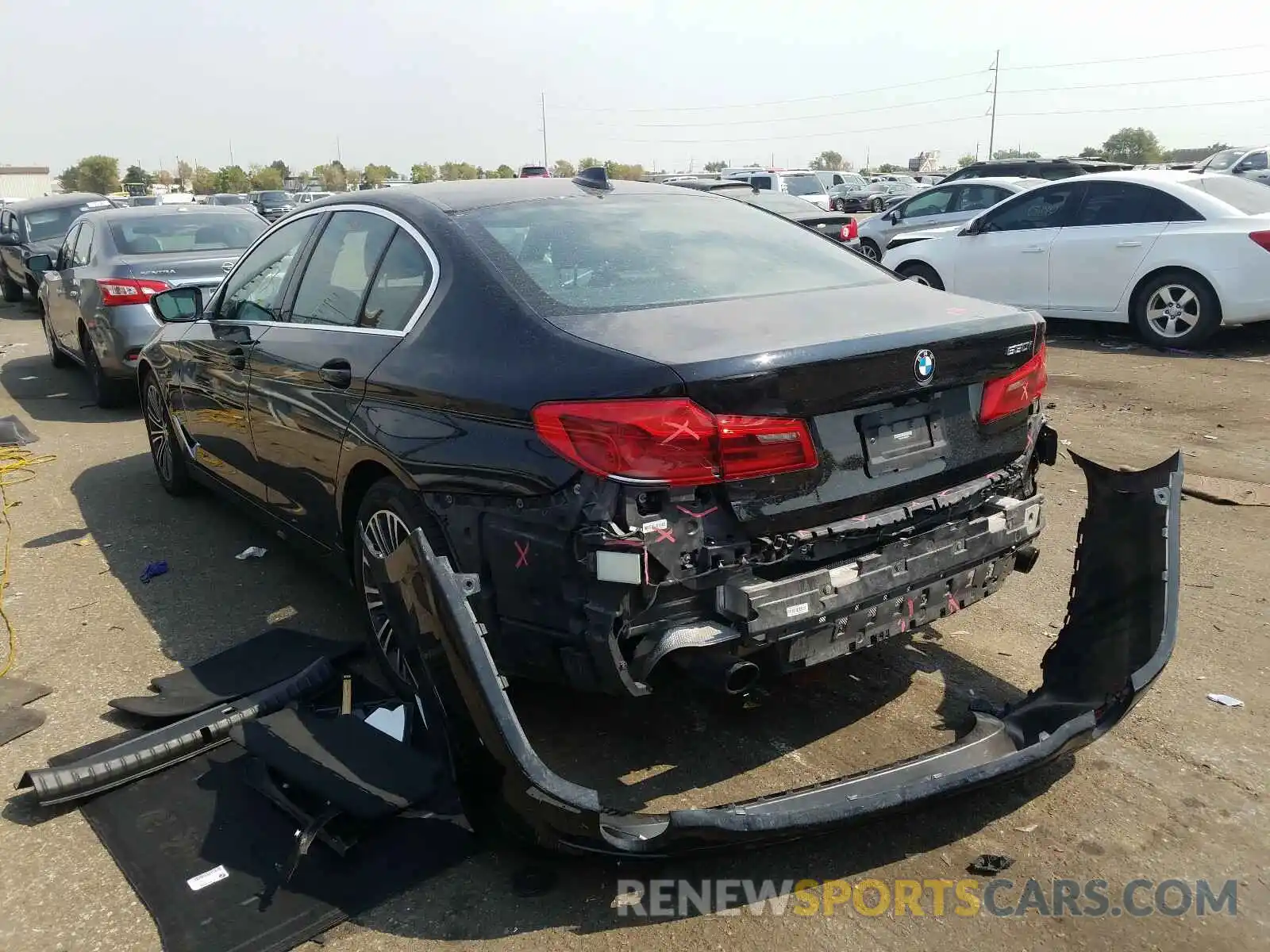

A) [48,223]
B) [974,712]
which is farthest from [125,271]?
[48,223]

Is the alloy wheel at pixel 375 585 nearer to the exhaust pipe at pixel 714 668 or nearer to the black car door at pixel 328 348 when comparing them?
the black car door at pixel 328 348

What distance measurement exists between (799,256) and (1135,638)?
179 cm

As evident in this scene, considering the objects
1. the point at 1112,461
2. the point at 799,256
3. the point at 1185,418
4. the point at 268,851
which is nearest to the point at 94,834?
the point at 268,851

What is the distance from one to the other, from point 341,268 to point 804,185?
26238 millimetres

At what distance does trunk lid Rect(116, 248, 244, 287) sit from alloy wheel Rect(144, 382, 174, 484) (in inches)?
86.9

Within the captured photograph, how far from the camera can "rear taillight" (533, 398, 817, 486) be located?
2.65m

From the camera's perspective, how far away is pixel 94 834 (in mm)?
3062

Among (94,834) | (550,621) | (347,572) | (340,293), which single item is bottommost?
(94,834)

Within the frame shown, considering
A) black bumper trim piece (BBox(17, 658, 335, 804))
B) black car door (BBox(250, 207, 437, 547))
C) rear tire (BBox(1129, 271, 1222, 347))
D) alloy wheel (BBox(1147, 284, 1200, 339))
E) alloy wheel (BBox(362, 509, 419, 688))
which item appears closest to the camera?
black bumper trim piece (BBox(17, 658, 335, 804))

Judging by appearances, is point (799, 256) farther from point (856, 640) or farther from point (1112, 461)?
point (1112, 461)

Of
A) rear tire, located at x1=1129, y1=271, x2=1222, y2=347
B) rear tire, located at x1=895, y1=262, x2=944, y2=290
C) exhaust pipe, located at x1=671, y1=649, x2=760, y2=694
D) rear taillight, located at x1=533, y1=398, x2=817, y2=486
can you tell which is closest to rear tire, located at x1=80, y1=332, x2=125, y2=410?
rear taillight, located at x1=533, y1=398, x2=817, y2=486

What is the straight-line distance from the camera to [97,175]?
85.4m

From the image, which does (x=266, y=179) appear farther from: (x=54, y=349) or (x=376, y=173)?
(x=54, y=349)

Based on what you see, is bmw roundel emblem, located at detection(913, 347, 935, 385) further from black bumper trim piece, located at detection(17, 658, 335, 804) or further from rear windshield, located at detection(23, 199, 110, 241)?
rear windshield, located at detection(23, 199, 110, 241)
